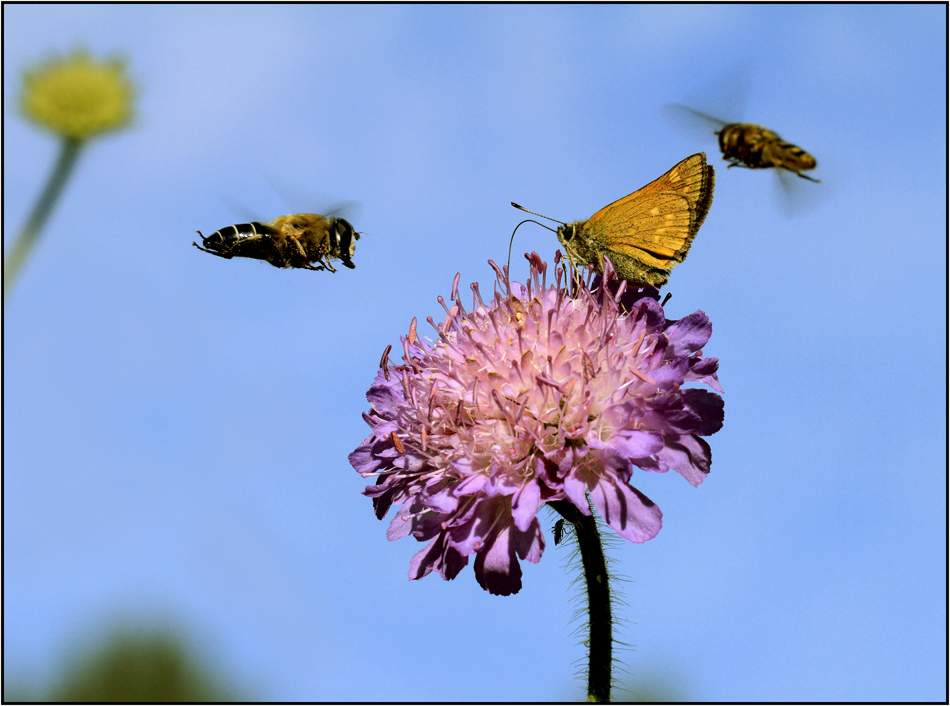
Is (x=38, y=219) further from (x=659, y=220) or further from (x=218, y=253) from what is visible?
(x=659, y=220)

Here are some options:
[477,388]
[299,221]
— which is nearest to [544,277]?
[477,388]

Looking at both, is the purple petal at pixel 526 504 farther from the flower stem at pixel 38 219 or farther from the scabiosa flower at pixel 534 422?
the flower stem at pixel 38 219

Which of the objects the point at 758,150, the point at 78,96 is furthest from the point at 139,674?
the point at 758,150

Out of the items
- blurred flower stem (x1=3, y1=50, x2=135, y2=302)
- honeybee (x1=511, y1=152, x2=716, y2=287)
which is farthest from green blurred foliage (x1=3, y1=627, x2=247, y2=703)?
honeybee (x1=511, y1=152, x2=716, y2=287)

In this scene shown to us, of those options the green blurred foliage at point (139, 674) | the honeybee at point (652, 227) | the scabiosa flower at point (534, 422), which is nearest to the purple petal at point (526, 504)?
the scabiosa flower at point (534, 422)

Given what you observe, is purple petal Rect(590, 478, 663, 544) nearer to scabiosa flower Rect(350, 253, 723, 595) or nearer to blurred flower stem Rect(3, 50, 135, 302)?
scabiosa flower Rect(350, 253, 723, 595)

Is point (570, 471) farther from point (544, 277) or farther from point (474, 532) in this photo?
point (544, 277)

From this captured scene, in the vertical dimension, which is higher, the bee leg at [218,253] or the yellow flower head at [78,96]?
the yellow flower head at [78,96]
